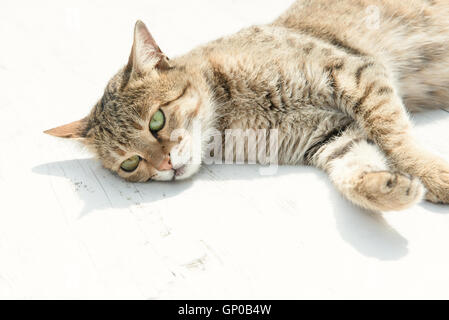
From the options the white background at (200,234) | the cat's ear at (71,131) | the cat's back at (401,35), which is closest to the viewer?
the white background at (200,234)

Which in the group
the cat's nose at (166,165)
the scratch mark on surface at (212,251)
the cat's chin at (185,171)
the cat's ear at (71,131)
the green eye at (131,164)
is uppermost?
the cat's ear at (71,131)

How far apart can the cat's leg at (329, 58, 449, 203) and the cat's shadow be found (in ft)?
0.74

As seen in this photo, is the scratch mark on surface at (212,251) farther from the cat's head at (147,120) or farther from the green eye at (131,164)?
the green eye at (131,164)

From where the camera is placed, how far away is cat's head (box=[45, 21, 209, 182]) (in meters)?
1.45

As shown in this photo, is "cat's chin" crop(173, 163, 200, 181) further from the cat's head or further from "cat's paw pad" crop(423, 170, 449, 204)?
"cat's paw pad" crop(423, 170, 449, 204)

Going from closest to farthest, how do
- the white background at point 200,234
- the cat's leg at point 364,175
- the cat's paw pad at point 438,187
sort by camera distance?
the white background at point 200,234 < the cat's leg at point 364,175 < the cat's paw pad at point 438,187

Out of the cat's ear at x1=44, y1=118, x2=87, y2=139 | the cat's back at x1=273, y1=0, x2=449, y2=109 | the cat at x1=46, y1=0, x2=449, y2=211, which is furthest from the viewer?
the cat's back at x1=273, y1=0, x2=449, y2=109

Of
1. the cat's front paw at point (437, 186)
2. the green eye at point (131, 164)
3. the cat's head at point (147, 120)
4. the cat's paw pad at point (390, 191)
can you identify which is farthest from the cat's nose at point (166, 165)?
the cat's front paw at point (437, 186)

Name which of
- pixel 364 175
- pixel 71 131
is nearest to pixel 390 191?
pixel 364 175

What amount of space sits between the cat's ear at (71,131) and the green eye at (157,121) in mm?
312

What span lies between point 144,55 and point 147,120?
26cm

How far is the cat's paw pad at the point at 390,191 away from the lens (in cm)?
115

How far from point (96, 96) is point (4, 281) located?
120 centimetres

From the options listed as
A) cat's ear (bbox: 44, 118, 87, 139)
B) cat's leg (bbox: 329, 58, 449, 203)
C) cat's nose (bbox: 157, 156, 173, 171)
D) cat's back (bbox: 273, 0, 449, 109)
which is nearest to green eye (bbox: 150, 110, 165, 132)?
cat's nose (bbox: 157, 156, 173, 171)
